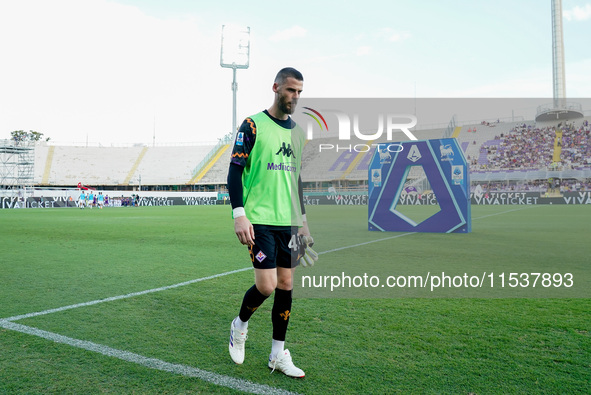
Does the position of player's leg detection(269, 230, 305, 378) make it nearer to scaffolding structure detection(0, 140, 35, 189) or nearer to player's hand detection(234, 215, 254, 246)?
player's hand detection(234, 215, 254, 246)

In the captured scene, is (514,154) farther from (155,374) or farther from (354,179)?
(155,374)

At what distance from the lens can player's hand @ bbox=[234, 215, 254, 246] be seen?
2.76 meters

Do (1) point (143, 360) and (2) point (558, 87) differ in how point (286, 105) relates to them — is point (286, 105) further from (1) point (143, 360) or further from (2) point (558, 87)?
(2) point (558, 87)

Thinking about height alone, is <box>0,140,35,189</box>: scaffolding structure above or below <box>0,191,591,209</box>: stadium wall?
above

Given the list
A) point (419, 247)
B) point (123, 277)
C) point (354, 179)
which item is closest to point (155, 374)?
point (123, 277)

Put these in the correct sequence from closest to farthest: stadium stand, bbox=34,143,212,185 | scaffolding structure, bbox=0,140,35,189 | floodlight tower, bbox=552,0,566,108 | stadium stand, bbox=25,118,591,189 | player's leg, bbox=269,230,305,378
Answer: player's leg, bbox=269,230,305,378
stadium stand, bbox=25,118,591,189
scaffolding structure, bbox=0,140,35,189
floodlight tower, bbox=552,0,566,108
stadium stand, bbox=34,143,212,185

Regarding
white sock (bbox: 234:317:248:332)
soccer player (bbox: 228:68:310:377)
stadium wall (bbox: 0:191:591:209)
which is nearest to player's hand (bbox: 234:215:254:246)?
soccer player (bbox: 228:68:310:377)

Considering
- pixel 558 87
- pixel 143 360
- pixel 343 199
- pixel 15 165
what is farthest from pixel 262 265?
pixel 558 87

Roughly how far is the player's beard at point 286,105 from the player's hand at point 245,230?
0.76 meters

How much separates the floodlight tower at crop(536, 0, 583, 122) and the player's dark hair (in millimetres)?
52227

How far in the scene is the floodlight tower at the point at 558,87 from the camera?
4709cm

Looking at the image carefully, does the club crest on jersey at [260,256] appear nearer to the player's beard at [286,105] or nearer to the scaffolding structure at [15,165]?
the player's beard at [286,105]

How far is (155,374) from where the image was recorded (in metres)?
2.81

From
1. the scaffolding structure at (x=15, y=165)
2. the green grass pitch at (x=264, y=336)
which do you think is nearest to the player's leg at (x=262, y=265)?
the green grass pitch at (x=264, y=336)
